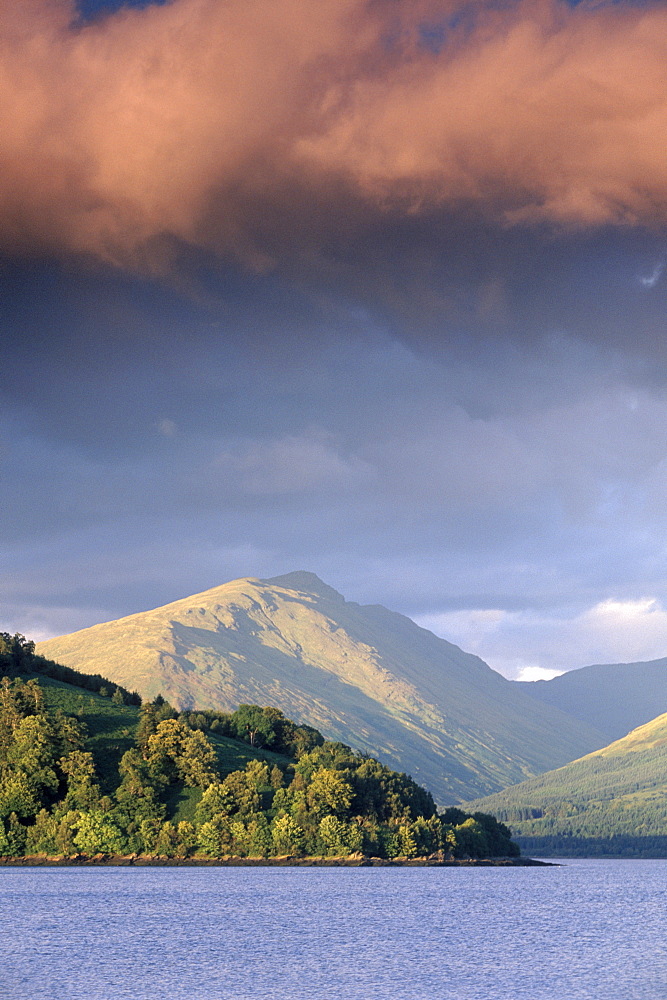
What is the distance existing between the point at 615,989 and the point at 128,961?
48664 mm

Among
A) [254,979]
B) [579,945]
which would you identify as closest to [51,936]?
[254,979]

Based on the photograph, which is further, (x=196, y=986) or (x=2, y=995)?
(x=196, y=986)

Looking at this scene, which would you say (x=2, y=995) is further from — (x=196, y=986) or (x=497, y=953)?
(x=497, y=953)

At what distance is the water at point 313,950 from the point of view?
95188 millimetres

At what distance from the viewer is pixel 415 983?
9931 cm

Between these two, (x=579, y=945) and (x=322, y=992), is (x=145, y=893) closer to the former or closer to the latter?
(x=579, y=945)

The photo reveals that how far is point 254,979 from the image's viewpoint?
3979 inches

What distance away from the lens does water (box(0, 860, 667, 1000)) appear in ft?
312

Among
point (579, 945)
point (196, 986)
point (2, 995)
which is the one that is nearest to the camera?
point (2, 995)

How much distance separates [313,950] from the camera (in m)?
122

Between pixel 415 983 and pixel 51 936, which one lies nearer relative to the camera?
pixel 415 983

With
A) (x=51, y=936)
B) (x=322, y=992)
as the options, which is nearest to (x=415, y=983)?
(x=322, y=992)

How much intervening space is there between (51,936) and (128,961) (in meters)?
23.0

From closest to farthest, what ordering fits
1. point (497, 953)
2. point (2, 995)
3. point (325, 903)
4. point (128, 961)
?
1. point (2, 995)
2. point (128, 961)
3. point (497, 953)
4. point (325, 903)
